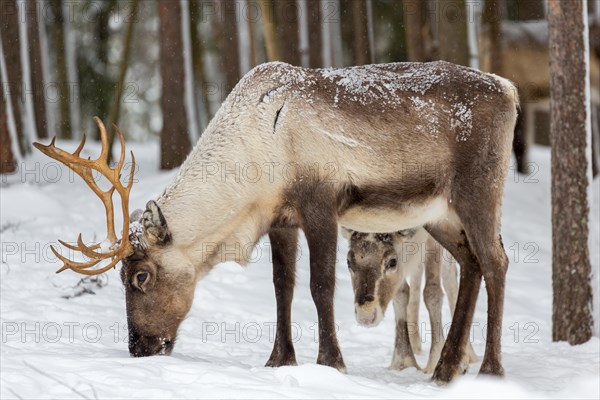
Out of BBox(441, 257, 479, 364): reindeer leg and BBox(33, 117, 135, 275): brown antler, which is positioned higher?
BBox(33, 117, 135, 275): brown antler

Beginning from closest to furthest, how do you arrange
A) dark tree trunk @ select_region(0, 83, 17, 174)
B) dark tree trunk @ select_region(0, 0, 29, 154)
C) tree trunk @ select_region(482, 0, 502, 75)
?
dark tree trunk @ select_region(0, 83, 17, 174) → dark tree trunk @ select_region(0, 0, 29, 154) → tree trunk @ select_region(482, 0, 502, 75)

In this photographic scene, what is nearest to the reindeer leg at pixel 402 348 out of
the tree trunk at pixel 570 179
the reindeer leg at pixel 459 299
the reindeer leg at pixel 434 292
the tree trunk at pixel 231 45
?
the reindeer leg at pixel 434 292

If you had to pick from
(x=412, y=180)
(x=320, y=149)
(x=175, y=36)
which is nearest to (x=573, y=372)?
(x=412, y=180)

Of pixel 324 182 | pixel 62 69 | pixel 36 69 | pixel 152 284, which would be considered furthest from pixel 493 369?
pixel 62 69

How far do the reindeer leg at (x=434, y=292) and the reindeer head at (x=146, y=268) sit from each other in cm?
211

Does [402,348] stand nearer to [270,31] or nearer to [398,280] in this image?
[398,280]

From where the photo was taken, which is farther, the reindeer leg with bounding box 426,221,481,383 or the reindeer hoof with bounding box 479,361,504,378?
the reindeer leg with bounding box 426,221,481,383

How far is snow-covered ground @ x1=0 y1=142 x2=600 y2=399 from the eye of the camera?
4902 mm

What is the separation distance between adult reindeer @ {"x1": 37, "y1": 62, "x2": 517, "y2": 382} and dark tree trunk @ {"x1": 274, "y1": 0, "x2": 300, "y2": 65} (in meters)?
Answer: 6.79

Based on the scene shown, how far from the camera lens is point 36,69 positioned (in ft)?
55.2

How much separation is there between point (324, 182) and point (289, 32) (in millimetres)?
7655

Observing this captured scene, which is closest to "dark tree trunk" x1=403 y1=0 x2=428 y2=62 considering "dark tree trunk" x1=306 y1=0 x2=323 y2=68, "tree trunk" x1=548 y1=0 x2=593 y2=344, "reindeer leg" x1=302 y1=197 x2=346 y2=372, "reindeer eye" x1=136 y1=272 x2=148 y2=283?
"dark tree trunk" x1=306 y1=0 x2=323 y2=68

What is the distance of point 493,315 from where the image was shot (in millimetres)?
6367

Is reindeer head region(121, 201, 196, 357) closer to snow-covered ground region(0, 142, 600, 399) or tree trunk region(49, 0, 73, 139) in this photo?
snow-covered ground region(0, 142, 600, 399)
